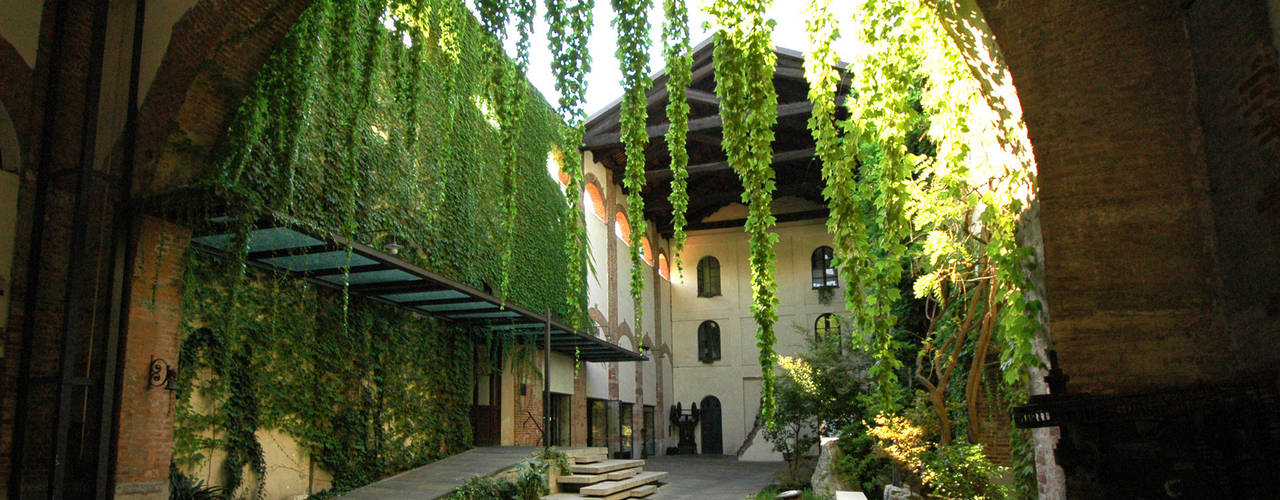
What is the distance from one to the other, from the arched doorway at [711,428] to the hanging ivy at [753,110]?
22277 mm

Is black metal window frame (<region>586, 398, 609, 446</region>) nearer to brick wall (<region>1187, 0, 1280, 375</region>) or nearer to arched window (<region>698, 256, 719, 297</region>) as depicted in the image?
arched window (<region>698, 256, 719, 297</region>)

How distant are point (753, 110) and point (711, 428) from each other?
22789 mm

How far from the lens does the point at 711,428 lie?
25672 mm

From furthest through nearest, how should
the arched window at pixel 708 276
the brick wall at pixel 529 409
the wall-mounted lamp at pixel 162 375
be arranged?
the arched window at pixel 708 276, the brick wall at pixel 529 409, the wall-mounted lamp at pixel 162 375

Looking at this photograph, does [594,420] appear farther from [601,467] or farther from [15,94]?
[15,94]

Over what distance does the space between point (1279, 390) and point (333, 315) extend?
939cm

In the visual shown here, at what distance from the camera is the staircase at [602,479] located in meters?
11.3

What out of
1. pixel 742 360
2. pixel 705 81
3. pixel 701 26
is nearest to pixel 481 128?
pixel 705 81

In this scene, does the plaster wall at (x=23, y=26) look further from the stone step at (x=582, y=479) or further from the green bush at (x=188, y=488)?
the stone step at (x=582, y=479)

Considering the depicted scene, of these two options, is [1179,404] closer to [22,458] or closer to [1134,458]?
[1134,458]

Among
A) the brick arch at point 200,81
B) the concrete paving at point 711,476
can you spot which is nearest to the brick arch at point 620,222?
the concrete paving at point 711,476

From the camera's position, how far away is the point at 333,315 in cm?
1026

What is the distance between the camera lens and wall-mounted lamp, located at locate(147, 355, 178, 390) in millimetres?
6402

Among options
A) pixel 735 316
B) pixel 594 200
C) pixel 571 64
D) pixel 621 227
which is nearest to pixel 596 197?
pixel 594 200
